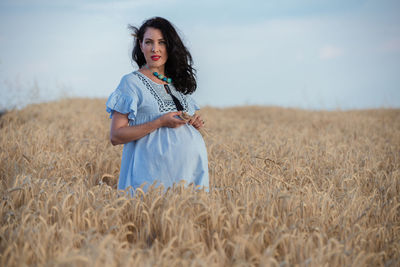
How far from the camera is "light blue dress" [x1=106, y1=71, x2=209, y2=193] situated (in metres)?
2.80

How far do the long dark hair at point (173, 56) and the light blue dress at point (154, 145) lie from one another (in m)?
0.30

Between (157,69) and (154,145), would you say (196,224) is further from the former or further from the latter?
(157,69)

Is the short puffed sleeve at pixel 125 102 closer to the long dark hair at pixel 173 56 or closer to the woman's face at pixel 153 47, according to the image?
the woman's face at pixel 153 47

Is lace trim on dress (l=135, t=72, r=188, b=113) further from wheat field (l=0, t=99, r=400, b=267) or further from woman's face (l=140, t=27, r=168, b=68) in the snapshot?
wheat field (l=0, t=99, r=400, b=267)

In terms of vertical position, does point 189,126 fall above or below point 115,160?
above

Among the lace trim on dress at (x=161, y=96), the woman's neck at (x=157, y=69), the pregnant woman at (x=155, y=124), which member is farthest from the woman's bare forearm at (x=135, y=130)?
the woman's neck at (x=157, y=69)

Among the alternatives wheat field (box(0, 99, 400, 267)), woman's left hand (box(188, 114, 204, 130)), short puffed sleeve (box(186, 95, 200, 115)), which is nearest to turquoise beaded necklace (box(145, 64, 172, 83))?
short puffed sleeve (box(186, 95, 200, 115))

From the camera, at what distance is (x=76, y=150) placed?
16.6 feet

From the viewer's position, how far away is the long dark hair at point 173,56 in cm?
304

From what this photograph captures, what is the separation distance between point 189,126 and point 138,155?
466 mm

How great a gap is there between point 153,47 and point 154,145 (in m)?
0.80

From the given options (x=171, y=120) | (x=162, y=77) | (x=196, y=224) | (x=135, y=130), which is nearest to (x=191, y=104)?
(x=162, y=77)

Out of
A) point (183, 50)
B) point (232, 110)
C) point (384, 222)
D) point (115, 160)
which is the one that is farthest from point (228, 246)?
point (232, 110)

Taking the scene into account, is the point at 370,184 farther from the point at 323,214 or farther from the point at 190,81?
the point at 190,81
